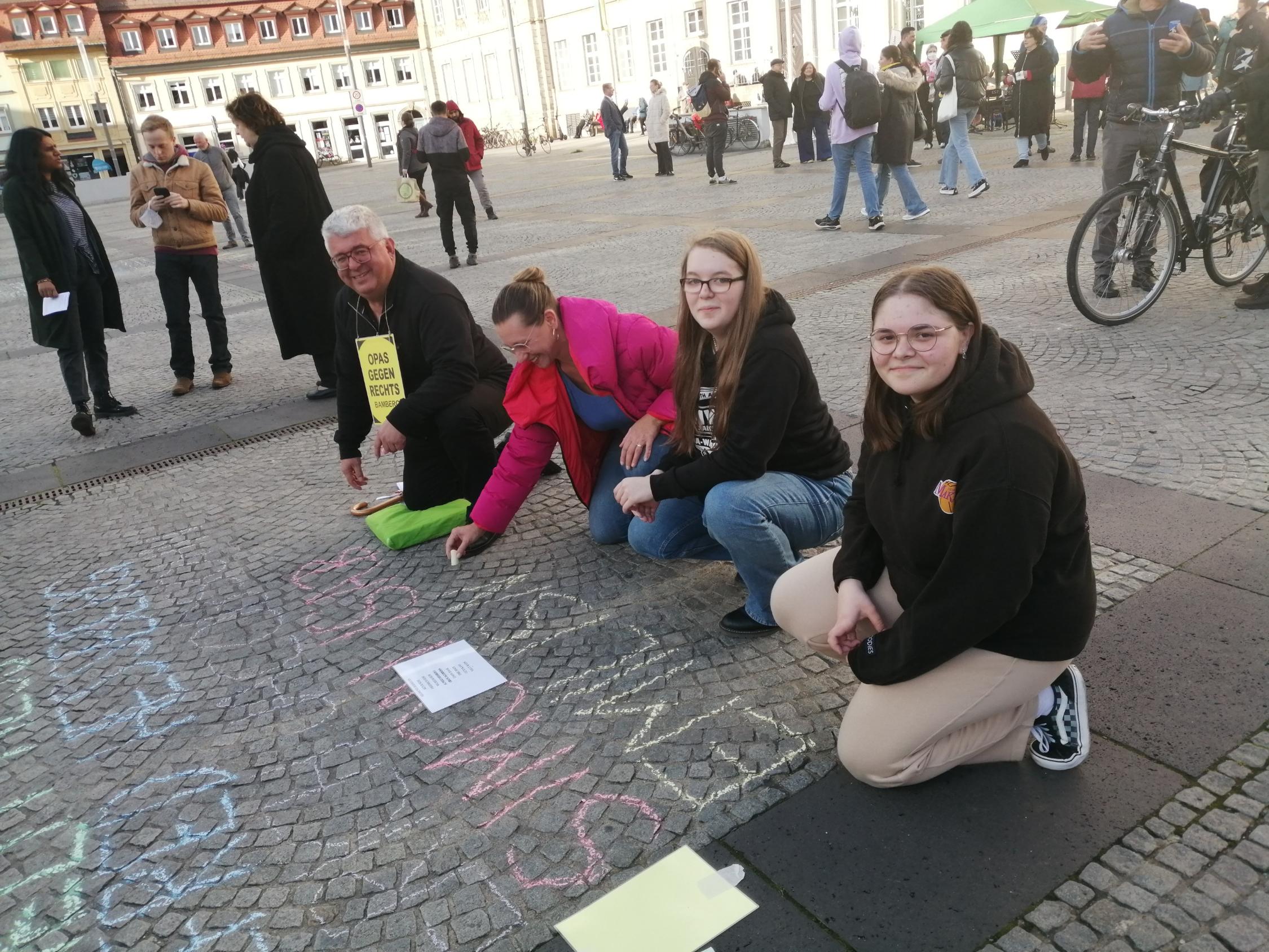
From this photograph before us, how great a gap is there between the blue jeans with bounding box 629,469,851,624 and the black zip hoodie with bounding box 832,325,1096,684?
0.55 meters

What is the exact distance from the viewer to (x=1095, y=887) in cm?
192

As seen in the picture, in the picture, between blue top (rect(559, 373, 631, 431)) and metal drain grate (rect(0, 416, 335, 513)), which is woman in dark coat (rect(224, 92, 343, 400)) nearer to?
metal drain grate (rect(0, 416, 335, 513))

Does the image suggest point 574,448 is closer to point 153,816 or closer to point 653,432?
point 653,432

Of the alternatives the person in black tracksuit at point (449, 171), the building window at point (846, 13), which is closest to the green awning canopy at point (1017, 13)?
the person in black tracksuit at point (449, 171)

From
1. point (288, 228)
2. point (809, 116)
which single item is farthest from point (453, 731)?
point (809, 116)

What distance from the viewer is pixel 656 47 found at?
38.7m

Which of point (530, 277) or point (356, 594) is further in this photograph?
point (356, 594)

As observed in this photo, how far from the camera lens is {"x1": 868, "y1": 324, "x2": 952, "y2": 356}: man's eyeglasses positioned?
2.02 m

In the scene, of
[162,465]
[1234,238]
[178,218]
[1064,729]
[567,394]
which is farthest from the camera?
[178,218]

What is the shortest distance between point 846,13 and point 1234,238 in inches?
1038

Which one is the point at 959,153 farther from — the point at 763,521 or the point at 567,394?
the point at 763,521

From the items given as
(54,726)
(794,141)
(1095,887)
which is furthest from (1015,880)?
(794,141)

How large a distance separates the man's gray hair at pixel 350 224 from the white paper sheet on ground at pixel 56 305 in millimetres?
2765

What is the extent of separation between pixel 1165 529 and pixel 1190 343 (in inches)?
92.0
